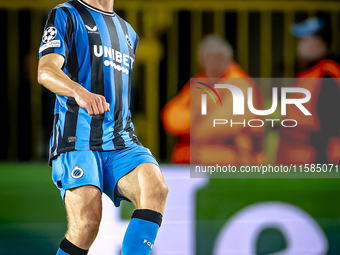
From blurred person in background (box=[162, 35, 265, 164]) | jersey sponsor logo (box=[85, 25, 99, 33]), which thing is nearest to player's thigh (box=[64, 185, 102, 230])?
jersey sponsor logo (box=[85, 25, 99, 33])

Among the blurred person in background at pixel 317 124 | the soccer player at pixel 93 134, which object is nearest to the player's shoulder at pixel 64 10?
the soccer player at pixel 93 134

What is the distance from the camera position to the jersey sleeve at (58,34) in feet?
6.47

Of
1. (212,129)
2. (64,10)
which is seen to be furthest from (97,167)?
(212,129)

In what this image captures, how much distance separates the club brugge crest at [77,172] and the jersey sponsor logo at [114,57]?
1.67 ft

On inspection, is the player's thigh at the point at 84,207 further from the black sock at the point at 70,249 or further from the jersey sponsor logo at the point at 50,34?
the jersey sponsor logo at the point at 50,34

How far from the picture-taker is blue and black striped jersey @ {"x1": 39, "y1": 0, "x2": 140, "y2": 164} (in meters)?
2.04

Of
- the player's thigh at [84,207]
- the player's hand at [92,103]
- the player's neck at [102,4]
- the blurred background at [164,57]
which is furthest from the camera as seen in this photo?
the blurred background at [164,57]

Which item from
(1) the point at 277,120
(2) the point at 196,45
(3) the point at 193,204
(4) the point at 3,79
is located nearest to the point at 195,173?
(3) the point at 193,204

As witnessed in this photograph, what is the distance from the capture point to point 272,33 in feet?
12.9

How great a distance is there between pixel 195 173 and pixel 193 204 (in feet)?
0.75

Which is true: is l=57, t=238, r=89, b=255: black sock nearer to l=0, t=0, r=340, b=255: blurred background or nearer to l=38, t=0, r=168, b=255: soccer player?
l=38, t=0, r=168, b=255: soccer player

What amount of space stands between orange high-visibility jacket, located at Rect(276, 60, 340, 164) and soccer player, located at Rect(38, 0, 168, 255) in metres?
1.80

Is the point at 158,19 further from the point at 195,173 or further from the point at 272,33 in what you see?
the point at 195,173

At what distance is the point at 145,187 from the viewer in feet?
6.42
